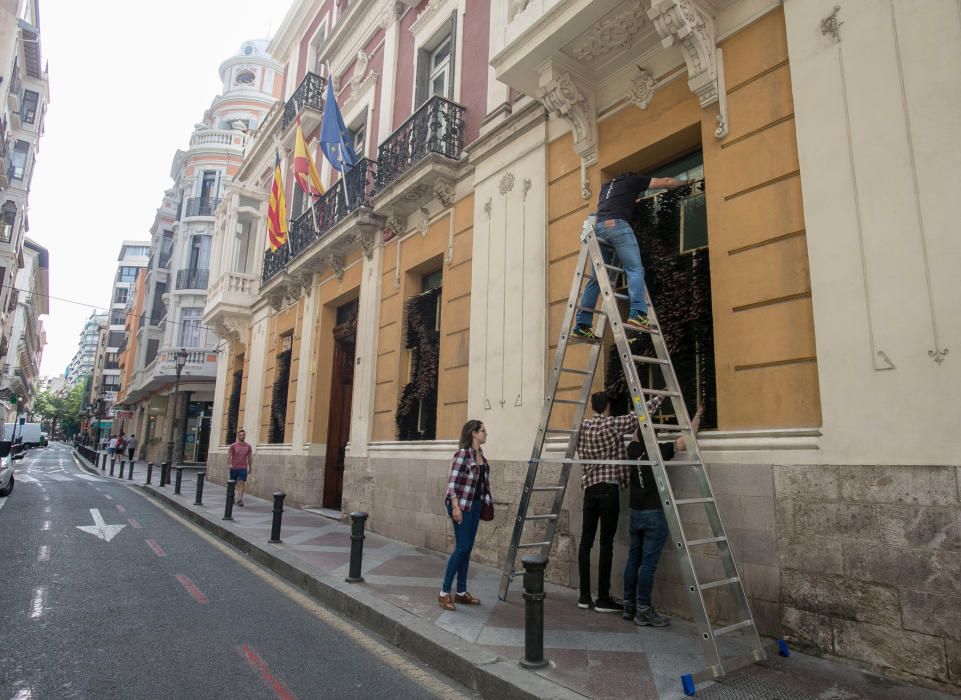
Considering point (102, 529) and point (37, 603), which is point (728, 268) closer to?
point (37, 603)

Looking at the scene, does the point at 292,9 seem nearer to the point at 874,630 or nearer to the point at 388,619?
the point at 388,619

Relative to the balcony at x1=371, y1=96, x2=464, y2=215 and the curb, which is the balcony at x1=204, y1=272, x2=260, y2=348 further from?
the curb

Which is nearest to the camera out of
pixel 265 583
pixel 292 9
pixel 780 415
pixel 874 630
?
pixel 874 630

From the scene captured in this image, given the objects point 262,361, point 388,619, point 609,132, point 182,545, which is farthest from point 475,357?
point 262,361

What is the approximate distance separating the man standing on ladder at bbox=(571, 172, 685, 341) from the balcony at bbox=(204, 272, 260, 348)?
50.9 feet

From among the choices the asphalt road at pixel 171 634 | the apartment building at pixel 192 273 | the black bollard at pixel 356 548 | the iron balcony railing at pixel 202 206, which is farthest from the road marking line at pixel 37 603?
the iron balcony railing at pixel 202 206

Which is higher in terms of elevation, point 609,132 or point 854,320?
point 609,132

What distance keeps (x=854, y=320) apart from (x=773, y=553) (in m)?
1.91

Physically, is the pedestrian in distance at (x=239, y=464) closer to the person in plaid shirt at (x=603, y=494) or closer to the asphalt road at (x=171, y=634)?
the asphalt road at (x=171, y=634)

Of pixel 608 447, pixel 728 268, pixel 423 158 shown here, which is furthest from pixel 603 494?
pixel 423 158

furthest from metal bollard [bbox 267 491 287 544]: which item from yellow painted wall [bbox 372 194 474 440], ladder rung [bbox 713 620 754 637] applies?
ladder rung [bbox 713 620 754 637]

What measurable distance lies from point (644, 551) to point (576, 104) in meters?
5.17

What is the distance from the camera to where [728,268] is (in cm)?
546

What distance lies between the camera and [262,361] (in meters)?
17.5
